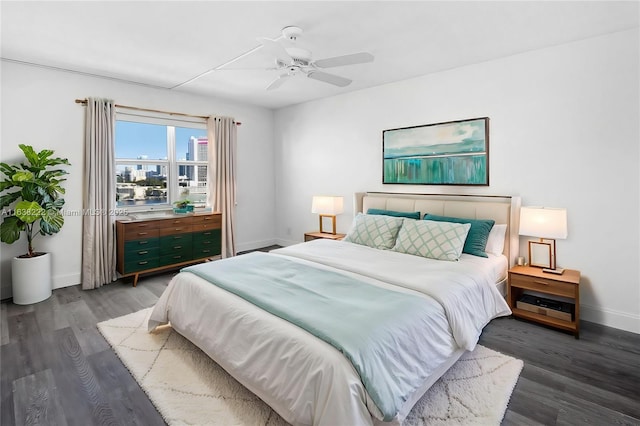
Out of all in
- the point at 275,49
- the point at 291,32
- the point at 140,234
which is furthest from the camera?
the point at 140,234

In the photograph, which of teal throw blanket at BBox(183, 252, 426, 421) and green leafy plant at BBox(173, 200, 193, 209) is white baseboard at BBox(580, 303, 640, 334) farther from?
green leafy plant at BBox(173, 200, 193, 209)

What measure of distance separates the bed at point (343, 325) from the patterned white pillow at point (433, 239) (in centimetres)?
10

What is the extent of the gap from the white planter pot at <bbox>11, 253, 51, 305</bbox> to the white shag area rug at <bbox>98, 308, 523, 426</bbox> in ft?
4.95

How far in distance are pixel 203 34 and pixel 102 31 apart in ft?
2.81

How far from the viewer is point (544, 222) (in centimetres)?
304

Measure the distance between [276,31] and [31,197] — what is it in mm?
3142

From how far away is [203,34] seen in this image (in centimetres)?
293

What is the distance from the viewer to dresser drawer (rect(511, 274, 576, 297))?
2878 millimetres

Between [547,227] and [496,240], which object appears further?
[496,240]

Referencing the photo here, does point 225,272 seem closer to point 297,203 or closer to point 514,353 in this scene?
point 514,353

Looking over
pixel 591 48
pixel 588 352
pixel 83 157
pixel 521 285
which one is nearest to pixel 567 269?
pixel 521 285

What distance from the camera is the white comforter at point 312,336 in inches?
62.4

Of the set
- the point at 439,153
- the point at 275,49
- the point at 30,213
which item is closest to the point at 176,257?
the point at 30,213

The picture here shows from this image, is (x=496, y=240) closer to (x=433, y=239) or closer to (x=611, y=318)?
(x=433, y=239)
